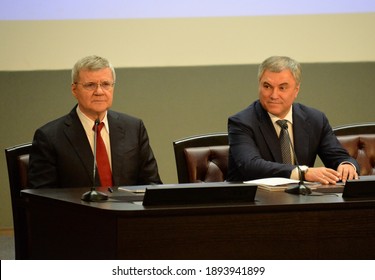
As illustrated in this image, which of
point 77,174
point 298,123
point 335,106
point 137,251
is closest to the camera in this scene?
point 137,251

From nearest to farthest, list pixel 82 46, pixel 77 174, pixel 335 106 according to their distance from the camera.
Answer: pixel 77 174 < pixel 82 46 < pixel 335 106

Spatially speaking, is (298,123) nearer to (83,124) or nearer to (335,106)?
(83,124)

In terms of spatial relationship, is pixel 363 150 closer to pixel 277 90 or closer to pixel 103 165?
pixel 277 90

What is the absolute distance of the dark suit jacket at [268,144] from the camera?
13.5ft

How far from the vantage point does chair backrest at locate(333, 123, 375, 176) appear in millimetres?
4523

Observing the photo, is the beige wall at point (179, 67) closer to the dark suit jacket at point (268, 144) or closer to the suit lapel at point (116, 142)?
the dark suit jacket at point (268, 144)

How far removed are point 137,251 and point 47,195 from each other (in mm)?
593

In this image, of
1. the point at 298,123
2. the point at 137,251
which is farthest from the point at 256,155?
the point at 137,251

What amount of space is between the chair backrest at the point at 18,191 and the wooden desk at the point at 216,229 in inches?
28.7

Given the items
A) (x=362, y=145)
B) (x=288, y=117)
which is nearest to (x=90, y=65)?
(x=288, y=117)

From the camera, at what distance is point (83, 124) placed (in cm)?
411

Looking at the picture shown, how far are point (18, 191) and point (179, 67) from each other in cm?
222

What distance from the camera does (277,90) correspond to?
427 centimetres

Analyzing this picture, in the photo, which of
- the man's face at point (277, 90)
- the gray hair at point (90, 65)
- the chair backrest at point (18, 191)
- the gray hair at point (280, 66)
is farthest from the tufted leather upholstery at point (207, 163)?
the chair backrest at point (18, 191)
